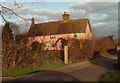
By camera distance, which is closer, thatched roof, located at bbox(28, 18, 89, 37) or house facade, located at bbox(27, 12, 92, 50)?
house facade, located at bbox(27, 12, 92, 50)

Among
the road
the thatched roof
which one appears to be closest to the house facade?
the thatched roof

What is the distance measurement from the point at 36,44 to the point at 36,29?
39319mm

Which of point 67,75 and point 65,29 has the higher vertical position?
point 65,29

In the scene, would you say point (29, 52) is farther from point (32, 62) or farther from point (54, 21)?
point (54, 21)

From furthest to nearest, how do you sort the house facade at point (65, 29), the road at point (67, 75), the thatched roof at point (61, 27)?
the thatched roof at point (61, 27), the house facade at point (65, 29), the road at point (67, 75)

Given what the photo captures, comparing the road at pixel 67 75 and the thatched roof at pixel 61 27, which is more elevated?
the thatched roof at pixel 61 27

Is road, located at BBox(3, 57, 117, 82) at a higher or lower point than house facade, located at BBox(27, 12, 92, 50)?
lower

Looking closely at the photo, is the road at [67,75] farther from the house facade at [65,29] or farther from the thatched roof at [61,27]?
the thatched roof at [61,27]

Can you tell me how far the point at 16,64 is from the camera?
1939cm

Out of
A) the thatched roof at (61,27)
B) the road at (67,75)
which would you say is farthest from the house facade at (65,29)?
the road at (67,75)

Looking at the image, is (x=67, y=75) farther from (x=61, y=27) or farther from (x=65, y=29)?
(x=61, y=27)

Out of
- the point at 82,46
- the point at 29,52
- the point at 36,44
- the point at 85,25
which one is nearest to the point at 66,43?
the point at 82,46

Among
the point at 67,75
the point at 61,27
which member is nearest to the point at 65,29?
the point at 61,27

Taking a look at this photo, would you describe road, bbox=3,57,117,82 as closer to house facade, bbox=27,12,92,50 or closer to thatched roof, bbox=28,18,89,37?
house facade, bbox=27,12,92,50
